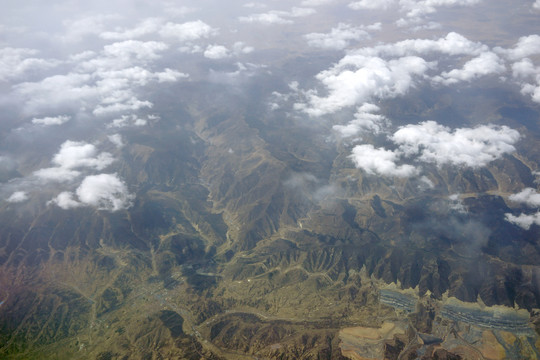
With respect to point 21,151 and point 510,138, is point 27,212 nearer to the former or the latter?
point 21,151

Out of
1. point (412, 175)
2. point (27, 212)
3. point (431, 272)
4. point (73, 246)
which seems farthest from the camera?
point (412, 175)

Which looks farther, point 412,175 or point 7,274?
point 412,175

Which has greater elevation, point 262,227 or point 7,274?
point 7,274

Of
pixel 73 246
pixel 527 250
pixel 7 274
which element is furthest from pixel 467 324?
pixel 7 274

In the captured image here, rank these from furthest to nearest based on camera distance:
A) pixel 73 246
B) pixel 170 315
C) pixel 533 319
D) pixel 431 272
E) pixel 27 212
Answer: pixel 27 212
pixel 73 246
pixel 431 272
pixel 170 315
pixel 533 319

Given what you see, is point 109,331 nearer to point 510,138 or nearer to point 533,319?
point 533,319

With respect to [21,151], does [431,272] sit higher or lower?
lower

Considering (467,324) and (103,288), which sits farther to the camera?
(103,288)

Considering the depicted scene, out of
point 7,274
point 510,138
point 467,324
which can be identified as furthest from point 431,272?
point 7,274

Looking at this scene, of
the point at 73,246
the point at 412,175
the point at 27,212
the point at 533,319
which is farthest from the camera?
the point at 412,175
